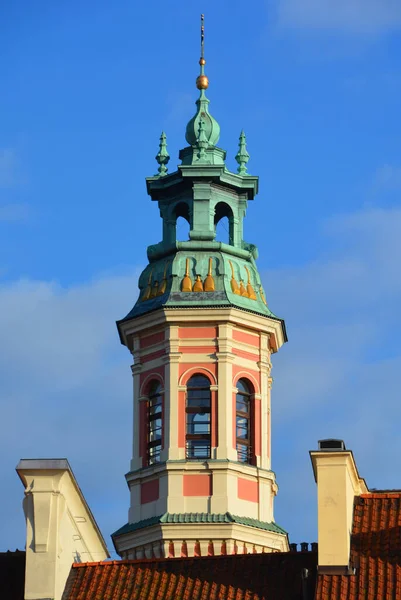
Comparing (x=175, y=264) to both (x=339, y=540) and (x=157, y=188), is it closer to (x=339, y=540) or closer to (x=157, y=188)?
(x=157, y=188)

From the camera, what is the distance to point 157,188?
249ft

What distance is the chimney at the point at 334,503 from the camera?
52.8 meters

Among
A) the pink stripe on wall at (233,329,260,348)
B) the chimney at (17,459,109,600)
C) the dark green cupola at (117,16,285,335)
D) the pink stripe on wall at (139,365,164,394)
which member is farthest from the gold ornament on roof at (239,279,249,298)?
the chimney at (17,459,109,600)

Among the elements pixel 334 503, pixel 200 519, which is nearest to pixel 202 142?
pixel 200 519

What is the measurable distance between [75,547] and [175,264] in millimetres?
18742

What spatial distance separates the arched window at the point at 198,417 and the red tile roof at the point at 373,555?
16.5m

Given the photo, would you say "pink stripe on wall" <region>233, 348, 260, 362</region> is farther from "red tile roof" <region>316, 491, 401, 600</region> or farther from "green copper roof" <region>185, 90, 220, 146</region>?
"red tile roof" <region>316, 491, 401, 600</region>

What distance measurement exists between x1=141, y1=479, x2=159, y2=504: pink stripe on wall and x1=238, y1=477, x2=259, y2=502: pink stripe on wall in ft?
8.08

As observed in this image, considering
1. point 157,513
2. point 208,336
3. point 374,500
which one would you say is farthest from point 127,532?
point 374,500

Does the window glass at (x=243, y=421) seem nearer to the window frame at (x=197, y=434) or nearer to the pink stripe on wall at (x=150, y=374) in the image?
the window frame at (x=197, y=434)

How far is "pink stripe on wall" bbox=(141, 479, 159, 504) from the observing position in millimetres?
71312

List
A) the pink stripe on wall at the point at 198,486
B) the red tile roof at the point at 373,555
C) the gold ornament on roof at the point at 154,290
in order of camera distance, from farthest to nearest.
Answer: the gold ornament on roof at the point at 154,290 < the pink stripe on wall at the point at 198,486 < the red tile roof at the point at 373,555

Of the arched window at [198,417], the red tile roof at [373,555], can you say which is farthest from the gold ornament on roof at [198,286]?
the red tile roof at [373,555]

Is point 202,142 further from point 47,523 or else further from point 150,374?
point 47,523
